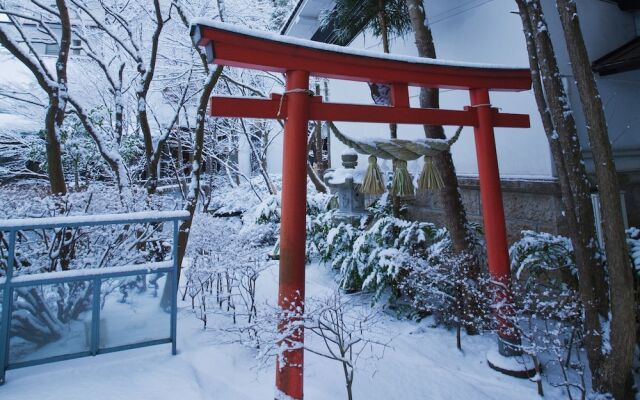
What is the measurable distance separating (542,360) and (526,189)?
2.38 m

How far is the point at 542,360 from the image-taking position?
3980 millimetres

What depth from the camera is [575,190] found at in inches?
134

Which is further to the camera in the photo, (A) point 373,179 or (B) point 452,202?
(B) point 452,202

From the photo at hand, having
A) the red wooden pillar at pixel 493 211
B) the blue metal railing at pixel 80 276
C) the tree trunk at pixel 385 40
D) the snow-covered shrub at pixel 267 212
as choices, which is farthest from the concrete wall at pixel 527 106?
the snow-covered shrub at pixel 267 212

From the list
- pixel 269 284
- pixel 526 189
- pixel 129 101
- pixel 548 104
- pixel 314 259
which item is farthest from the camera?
pixel 129 101

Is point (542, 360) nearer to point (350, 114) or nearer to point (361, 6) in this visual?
point (350, 114)

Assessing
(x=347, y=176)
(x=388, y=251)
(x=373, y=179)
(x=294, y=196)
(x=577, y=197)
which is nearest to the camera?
(x=294, y=196)

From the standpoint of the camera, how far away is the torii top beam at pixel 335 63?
2.70m

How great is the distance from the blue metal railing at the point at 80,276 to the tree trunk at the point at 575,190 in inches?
146

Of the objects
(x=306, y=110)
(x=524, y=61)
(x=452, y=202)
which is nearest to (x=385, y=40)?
(x=524, y=61)

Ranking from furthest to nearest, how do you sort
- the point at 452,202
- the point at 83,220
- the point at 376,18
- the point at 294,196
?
the point at 376,18
the point at 452,202
the point at 83,220
the point at 294,196

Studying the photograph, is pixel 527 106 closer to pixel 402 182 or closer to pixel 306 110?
pixel 402 182

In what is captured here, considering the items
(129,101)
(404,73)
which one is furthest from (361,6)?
(129,101)

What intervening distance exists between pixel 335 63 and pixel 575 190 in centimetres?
255
